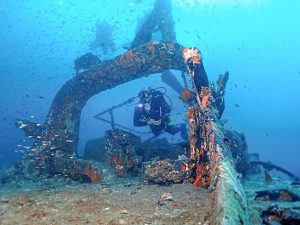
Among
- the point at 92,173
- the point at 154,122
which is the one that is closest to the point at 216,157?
the point at 92,173

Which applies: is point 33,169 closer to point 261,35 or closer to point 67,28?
point 67,28

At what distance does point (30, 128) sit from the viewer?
9219 mm

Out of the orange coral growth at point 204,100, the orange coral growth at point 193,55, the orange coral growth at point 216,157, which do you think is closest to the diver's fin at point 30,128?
the orange coral growth at point 193,55

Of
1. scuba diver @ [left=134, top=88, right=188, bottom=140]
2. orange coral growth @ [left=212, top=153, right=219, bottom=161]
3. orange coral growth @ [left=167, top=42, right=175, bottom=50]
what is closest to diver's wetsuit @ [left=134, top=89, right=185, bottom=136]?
scuba diver @ [left=134, top=88, right=188, bottom=140]

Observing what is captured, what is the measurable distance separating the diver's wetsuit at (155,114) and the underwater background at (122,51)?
2294 inches

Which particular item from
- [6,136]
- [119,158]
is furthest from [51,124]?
[6,136]

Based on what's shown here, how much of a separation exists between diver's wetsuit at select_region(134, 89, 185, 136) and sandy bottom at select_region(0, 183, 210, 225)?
3.54 m

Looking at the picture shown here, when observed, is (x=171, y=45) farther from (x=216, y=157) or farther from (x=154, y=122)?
(x=216, y=157)

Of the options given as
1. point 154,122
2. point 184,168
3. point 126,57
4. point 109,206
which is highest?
point 126,57

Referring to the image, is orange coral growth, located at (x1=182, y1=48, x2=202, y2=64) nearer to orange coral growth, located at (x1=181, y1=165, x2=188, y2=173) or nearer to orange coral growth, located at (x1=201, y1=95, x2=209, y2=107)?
Answer: orange coral growth, located at (x1=201, y1=95, x2=209, y2=107)

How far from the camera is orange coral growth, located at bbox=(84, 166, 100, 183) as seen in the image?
6.92 m

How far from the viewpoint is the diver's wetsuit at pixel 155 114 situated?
9.03 metres

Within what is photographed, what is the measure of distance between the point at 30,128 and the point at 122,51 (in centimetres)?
7685

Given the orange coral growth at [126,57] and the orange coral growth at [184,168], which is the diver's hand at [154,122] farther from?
the orange coral growth at [184,168]
